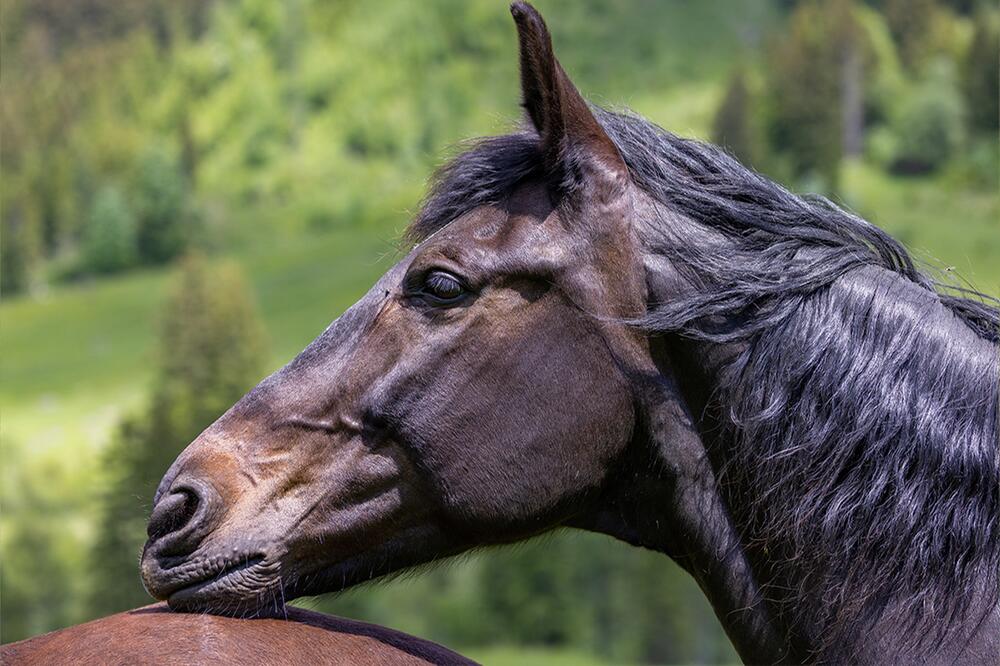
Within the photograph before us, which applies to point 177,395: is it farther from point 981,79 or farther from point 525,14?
point 981,79

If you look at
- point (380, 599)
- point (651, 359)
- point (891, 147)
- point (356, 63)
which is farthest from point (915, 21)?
point (651, 359)

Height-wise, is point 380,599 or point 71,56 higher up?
point 71,56

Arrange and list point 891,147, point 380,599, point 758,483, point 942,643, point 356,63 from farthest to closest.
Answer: point 356,63 → point 891,147 → point 380,599 → point 758,483 → point 942,643

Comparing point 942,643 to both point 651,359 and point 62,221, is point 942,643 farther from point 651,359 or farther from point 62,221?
point 62,221

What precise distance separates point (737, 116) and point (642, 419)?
59295 millimetres

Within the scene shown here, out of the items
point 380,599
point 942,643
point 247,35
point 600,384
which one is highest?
point 247,35

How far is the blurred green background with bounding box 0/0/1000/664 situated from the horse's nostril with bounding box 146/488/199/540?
1658 inches

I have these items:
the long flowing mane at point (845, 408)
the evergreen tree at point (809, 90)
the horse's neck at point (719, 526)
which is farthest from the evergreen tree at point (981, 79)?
the horse's neck at point (719, 526)

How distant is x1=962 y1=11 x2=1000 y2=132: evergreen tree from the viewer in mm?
57156

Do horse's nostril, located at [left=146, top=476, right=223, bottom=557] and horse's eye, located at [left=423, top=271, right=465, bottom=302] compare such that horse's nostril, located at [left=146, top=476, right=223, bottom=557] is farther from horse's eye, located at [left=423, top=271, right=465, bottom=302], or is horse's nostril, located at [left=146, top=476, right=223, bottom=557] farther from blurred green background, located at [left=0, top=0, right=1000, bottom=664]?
blurred green background, located at [left=0, top=0, right=1000, bottom=664]

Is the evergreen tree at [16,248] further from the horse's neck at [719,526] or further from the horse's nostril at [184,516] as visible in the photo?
the horse's neck at [719,526]

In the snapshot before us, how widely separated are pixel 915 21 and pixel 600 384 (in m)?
68.5

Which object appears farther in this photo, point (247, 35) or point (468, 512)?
point (247, 35)

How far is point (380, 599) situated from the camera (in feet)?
143
